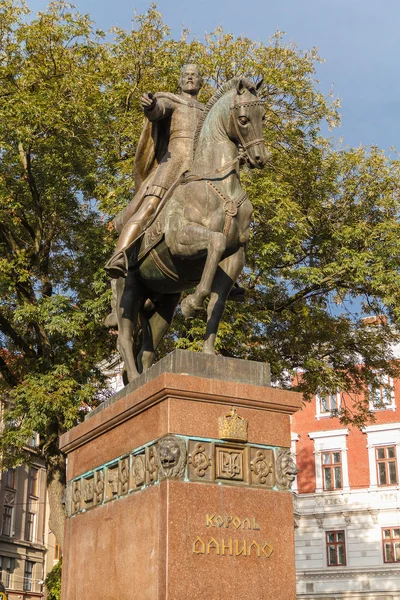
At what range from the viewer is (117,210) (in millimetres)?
16844

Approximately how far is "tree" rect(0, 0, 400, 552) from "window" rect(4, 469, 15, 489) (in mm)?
29026

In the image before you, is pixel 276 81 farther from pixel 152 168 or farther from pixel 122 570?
pixel 122 570

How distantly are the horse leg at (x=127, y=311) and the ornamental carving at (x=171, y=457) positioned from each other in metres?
1.92

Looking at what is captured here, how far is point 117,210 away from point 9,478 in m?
34.4

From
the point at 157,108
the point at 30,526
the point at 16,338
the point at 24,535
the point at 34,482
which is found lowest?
the point at 157,108

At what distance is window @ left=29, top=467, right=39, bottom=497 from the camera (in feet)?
165

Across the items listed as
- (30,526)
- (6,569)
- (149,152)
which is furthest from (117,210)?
(30,526)

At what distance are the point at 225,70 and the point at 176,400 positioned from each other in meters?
14.1

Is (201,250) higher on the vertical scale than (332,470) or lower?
lower

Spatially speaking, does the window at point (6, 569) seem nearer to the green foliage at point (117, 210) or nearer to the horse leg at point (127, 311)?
the green foliage at point (117, 210)

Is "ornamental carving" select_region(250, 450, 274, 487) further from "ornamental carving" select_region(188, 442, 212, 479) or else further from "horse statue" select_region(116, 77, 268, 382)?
"horse statue" select_region(116, 77, 268, 382)

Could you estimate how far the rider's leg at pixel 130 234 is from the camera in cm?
762

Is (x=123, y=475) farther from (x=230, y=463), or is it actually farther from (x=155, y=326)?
(x=155, y=326)

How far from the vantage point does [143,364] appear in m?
8.37
